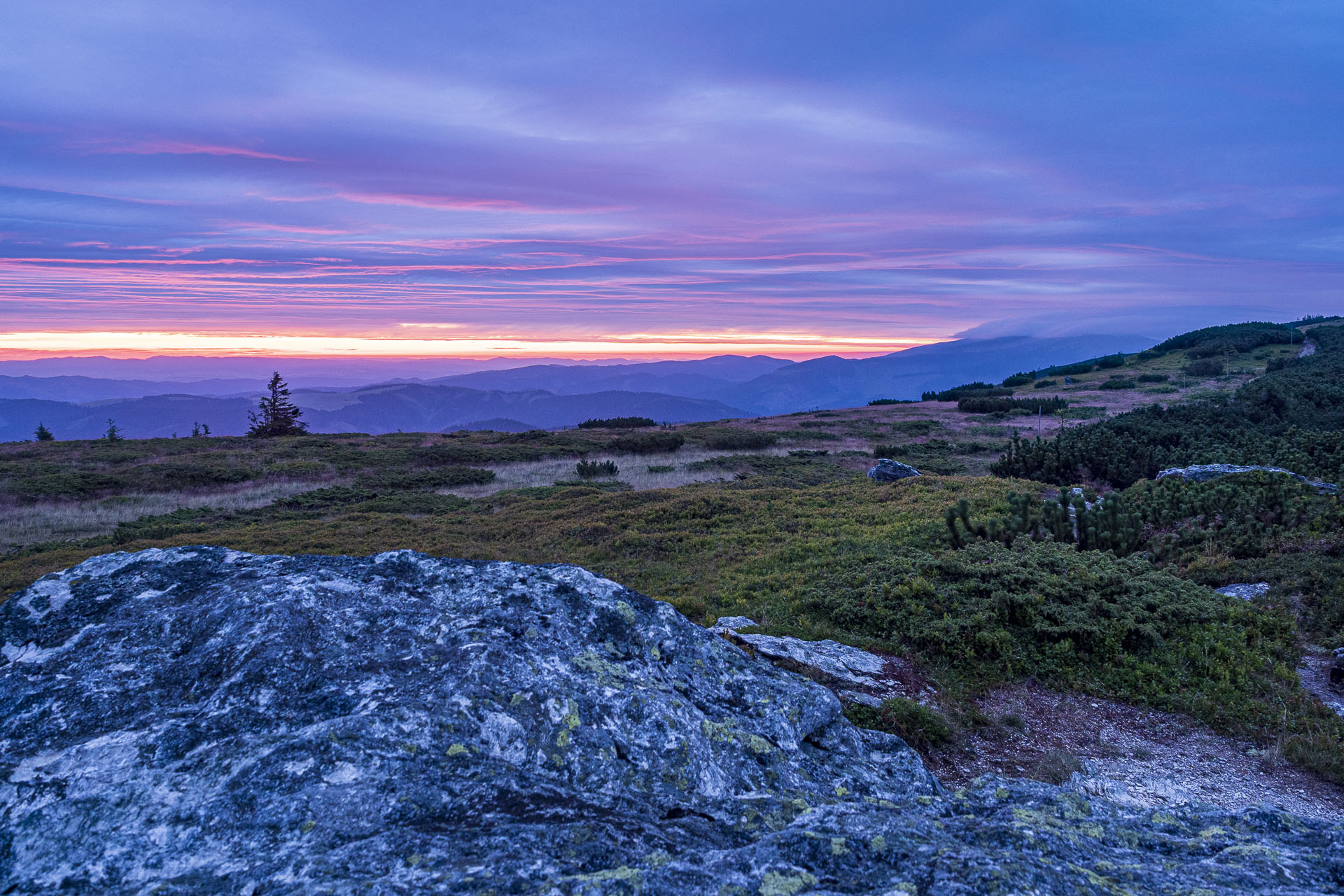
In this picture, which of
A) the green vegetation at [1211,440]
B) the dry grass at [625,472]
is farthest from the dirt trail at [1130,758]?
the dry grass at [625,472]

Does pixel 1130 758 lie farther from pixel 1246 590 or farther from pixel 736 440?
pixel 736 440

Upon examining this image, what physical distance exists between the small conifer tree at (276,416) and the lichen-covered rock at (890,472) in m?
42.6

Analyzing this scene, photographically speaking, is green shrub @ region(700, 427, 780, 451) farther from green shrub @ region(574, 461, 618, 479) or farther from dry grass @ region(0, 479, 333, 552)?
dry grass @ region(0, 479, 333, 552)

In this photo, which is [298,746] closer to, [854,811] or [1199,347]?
[854,811]

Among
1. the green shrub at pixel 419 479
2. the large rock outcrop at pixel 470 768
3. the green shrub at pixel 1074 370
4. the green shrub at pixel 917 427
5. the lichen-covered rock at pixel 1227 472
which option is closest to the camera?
the large rock outcrop at pixel 470 768

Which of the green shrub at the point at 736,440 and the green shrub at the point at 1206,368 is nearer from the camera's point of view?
the green shrub at the point at 736,440

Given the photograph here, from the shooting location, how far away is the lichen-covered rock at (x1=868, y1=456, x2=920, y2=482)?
24281 mm

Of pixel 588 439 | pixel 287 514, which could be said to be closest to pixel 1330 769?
pixel 287 514

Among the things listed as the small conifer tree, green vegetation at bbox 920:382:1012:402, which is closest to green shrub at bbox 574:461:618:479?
the small conifer tree

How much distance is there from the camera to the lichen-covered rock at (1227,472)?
14367mm

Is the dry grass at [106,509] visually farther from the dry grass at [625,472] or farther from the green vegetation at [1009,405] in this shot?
the green vegetation at [1009,405]

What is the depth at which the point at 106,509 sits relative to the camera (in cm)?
2545

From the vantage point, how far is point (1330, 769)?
21.0ft

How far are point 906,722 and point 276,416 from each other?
6282 centimetres
